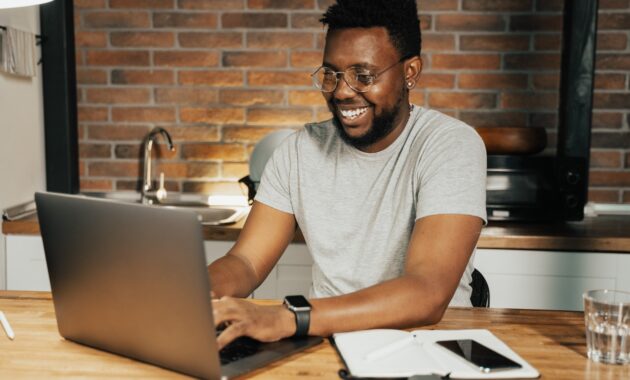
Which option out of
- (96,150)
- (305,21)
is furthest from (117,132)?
(305,21)

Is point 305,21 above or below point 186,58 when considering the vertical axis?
above

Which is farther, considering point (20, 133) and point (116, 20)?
point (116, 20)

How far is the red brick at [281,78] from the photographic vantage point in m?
2.76

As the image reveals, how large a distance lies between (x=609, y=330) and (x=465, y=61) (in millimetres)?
1853

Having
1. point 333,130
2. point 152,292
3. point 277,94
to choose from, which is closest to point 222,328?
point 152,292

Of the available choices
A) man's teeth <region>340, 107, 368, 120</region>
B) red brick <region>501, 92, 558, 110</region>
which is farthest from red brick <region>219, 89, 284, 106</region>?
man's teeth <region>340, 107, 368, 120</region>

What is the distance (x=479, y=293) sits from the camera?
166 cm

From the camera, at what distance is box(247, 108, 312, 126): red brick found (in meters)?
2.78

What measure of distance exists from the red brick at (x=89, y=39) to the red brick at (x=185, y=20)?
9.6 inches

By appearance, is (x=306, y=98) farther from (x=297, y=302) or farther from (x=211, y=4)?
(x=297, y=302)

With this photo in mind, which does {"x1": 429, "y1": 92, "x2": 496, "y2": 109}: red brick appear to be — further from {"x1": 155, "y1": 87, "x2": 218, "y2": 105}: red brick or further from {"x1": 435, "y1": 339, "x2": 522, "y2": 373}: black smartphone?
{"x1": 435, "y1": 339, "x2": 522, "y2": 373}: black smartphone

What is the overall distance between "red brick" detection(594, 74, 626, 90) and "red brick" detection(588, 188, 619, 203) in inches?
17.0

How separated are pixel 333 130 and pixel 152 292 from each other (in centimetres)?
92

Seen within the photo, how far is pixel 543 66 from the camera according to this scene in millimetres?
2684
